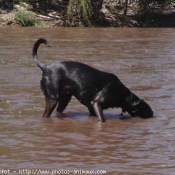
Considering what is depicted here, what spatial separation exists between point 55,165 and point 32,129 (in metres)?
1.97

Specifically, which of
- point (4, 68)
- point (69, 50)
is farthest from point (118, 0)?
point (4, 68)

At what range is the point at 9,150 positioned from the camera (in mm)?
7094

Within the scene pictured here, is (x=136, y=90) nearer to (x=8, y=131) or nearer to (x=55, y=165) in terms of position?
(x=8, y=131)

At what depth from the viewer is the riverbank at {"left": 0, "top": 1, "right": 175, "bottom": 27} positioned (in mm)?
32278

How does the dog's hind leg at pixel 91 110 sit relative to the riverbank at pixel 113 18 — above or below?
above

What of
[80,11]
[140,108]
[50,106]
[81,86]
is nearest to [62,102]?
[50,106]

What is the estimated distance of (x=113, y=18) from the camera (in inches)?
1399

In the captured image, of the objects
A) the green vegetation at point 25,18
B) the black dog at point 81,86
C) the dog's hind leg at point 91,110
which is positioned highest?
the black dog at point 81,86

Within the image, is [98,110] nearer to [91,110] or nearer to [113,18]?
[91,110]

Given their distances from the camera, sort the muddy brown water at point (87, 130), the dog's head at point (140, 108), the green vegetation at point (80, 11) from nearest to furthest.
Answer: the muddy brown water at point (87, 130), the dog's head at point (140, 108), the green vegetation at point (80, 11)

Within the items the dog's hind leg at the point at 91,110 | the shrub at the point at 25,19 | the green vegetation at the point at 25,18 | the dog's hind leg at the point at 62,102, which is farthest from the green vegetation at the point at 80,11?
the dog's hind leg at the point at 91,110

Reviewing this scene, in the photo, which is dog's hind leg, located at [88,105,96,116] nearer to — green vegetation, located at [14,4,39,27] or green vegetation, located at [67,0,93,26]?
green vegetation, located at [14,4,39,27]

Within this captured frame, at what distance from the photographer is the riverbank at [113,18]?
3228 centimetres

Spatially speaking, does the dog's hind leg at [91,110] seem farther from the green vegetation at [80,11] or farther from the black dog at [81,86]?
the green vegetation at [80,11]
